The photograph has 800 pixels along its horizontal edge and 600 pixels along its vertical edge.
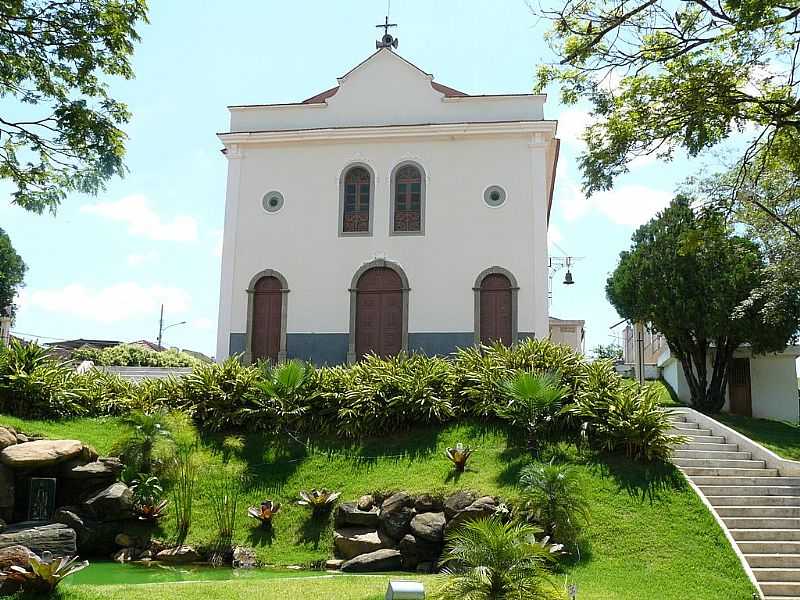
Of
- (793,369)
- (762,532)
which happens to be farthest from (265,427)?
(793,369)

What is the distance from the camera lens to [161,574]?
10.7m

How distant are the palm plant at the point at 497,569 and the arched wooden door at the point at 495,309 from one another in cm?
1327

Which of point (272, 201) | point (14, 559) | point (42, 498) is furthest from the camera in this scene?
point (272, 201)

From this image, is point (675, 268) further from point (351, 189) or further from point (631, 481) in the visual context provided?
point (631, 481)

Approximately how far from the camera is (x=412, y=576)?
34.2 feet

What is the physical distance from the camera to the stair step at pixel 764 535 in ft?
38.2

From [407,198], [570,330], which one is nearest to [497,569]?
[407,198]

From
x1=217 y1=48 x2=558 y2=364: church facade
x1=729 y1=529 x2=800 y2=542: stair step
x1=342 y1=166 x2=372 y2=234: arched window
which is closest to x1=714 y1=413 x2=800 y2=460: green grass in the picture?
x1=217 y1=48 x2=558 y2=364: church facade

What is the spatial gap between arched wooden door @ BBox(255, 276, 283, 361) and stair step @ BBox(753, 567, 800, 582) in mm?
13847

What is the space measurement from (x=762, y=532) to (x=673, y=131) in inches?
226

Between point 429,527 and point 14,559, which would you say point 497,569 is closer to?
point 429,527

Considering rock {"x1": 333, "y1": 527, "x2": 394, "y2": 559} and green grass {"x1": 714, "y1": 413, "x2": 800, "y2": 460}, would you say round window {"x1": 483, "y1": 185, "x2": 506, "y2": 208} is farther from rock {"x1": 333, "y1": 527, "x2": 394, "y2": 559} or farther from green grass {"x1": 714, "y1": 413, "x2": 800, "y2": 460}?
rock {"x1": 333, "y1": 527, "x2": 394, "y2": 559}

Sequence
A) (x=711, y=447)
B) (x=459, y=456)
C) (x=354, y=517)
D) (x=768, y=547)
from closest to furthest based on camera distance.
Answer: (x=768, y=547) < (x=354, y=517) < (x=459, y=456) < (x=711, y=447)

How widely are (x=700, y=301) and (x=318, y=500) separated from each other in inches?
548
